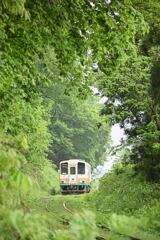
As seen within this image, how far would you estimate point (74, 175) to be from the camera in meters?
41.6

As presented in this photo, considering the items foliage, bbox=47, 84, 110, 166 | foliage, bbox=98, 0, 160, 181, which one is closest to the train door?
foliage, bbox=98, 0, 160, 181

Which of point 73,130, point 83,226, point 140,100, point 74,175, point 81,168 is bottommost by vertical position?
point 83,226

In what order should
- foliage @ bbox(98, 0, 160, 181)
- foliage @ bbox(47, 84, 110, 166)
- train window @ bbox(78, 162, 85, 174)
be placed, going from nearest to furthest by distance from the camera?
foliage @ bbox(98, 0, 160, 181) < train window @ bbox(78, 162, 85, 174) < foliage @ bbox(47, 84, 110, 166)

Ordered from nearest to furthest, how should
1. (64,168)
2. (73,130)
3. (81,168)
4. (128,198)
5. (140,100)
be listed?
(140,100) < (128,198) < (81,168) < (64,168) < (73,130)

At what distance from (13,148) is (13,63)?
19.8ft

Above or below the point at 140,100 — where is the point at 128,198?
below

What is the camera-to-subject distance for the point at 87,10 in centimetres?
957

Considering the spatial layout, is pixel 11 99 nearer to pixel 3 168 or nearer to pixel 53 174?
pixel 3 168

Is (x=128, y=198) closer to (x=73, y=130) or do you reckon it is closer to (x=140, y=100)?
(x=140, y=100)

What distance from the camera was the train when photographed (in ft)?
137

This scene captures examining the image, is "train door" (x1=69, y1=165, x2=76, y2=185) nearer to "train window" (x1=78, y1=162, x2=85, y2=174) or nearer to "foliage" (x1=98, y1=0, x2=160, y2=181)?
"train window" (x1=78, y1=162, x2=85, y2=174)

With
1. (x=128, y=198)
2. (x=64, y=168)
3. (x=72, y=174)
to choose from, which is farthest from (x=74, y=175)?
(x=128, y=198)

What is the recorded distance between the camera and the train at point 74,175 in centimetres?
4166

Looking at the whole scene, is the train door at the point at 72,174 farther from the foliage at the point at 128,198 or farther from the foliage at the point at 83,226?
the foliage at the point at 83,226
